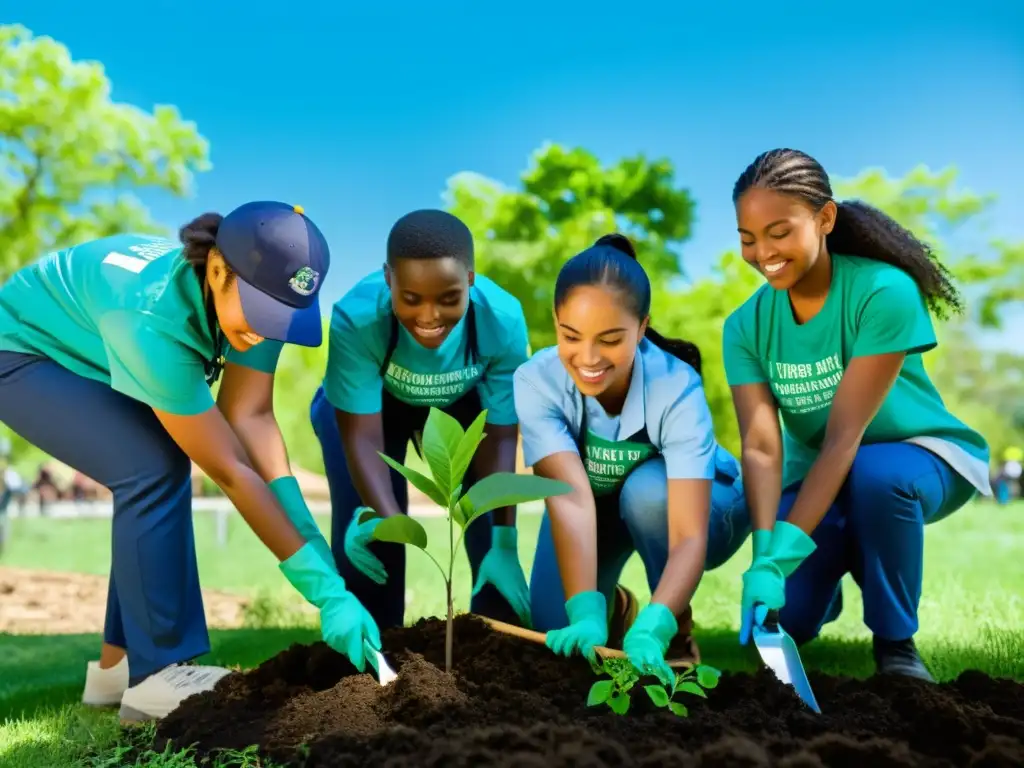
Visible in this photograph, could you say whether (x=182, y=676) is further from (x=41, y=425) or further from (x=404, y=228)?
(x=404, y=228)

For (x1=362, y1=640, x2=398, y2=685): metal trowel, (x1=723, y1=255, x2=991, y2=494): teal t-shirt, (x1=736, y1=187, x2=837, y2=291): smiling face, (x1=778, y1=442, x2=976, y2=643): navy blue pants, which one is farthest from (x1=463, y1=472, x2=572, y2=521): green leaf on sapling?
(x1=778, y1=442, x2=976, y2=643): navy blue pants

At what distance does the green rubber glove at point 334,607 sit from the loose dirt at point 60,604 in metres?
2.66

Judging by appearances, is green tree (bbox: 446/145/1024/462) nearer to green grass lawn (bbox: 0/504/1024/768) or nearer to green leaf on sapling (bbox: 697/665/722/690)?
green grass lawn (bbox: 0/504/1024/768)

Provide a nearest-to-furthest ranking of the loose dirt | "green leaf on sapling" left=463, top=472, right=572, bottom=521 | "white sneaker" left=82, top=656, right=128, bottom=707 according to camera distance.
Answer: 1. "green leaf on sapling" left=463, top=472, right=572, bottom=521
2. "white sneaker" left=82, top=656, right=128, bottom=707
3. the loose dirt

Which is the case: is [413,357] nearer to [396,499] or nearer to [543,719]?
[396,499]

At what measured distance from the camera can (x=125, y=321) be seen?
2.38 m

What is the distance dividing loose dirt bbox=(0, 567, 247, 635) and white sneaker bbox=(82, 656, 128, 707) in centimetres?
201

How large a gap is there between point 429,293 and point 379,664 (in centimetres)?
94

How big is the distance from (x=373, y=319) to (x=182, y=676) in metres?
1.10

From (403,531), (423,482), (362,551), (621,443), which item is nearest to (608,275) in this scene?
(621,443)

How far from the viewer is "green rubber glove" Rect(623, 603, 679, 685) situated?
215 centimetres

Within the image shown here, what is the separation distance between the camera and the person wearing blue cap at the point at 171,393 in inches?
91.7

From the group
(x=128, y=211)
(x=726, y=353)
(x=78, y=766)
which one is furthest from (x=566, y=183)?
(x=78, y=766)

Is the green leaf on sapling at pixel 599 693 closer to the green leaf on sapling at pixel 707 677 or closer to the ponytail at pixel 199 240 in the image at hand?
the green leaf on sapling at pixel 707 677
